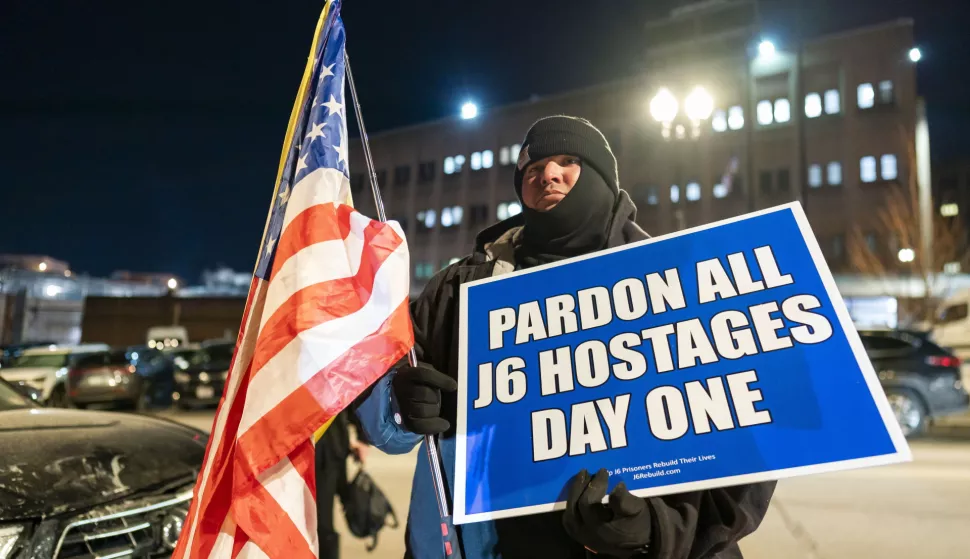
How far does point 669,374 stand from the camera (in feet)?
4.84

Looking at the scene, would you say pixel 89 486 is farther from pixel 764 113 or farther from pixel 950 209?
pixel 950 209

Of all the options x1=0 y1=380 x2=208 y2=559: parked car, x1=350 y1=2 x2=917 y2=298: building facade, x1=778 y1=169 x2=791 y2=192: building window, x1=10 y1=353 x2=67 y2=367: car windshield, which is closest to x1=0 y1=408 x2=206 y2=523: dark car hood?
x1=0 y1=380 x2=208 y2=559: parked car

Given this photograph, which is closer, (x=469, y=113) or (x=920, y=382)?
(x=920, y=382)

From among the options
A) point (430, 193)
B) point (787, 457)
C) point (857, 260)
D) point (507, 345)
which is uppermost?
point (430, 193)

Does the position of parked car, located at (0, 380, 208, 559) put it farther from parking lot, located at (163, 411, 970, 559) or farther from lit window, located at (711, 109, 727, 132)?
lit window, located at (711, 109, 727, 132)

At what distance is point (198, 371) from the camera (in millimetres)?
13523

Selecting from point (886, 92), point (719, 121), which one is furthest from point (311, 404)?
point (886, 92)

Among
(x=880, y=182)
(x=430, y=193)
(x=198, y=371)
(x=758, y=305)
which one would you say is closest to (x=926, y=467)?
(x=758, y=305)

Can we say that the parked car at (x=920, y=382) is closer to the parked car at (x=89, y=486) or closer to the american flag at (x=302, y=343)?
the parked car at (x=89, y=486)

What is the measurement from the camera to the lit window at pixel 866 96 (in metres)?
28.0

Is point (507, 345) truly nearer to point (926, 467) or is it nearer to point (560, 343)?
point (560, 343)

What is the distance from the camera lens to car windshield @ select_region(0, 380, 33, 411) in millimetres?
3745

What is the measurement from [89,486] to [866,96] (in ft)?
110

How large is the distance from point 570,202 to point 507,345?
0.51m
